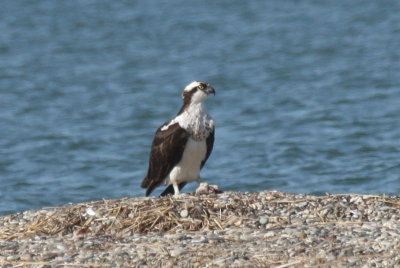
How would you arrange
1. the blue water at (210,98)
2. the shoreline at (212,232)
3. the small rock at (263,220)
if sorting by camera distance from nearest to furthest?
the shoreline at (212,232)
the small rock at (263,220)
the blue water at (210,98)

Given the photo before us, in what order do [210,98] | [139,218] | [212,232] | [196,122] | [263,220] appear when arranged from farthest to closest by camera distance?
1. [210,98]
2. [196,122]
3. [139,218]
4. [263,220]
5. [212,232]

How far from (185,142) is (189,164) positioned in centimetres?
25

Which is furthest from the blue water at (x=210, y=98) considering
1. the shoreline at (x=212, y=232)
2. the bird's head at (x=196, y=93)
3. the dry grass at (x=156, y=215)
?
the shoreline at (x=212, y=232)

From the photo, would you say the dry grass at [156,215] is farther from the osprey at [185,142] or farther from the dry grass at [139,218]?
the osprey at [185,142]

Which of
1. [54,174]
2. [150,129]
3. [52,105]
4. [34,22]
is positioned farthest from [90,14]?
[54,174]

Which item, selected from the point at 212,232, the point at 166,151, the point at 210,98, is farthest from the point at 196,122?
the point at 210,98

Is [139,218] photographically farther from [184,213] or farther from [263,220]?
[263,220]

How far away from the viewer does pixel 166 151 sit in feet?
38.2

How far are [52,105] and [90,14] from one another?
41.5 ft

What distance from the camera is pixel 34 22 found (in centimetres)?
3644

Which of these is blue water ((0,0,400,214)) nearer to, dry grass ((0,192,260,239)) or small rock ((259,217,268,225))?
dry grass ((0,192,260,239))

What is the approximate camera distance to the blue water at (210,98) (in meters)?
18.9

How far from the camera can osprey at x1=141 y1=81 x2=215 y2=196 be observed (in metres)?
11.6

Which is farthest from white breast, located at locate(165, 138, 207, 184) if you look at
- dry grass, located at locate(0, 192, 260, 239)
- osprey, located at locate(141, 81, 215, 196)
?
dry grass, located at locate(0, 192, 260, 239)
